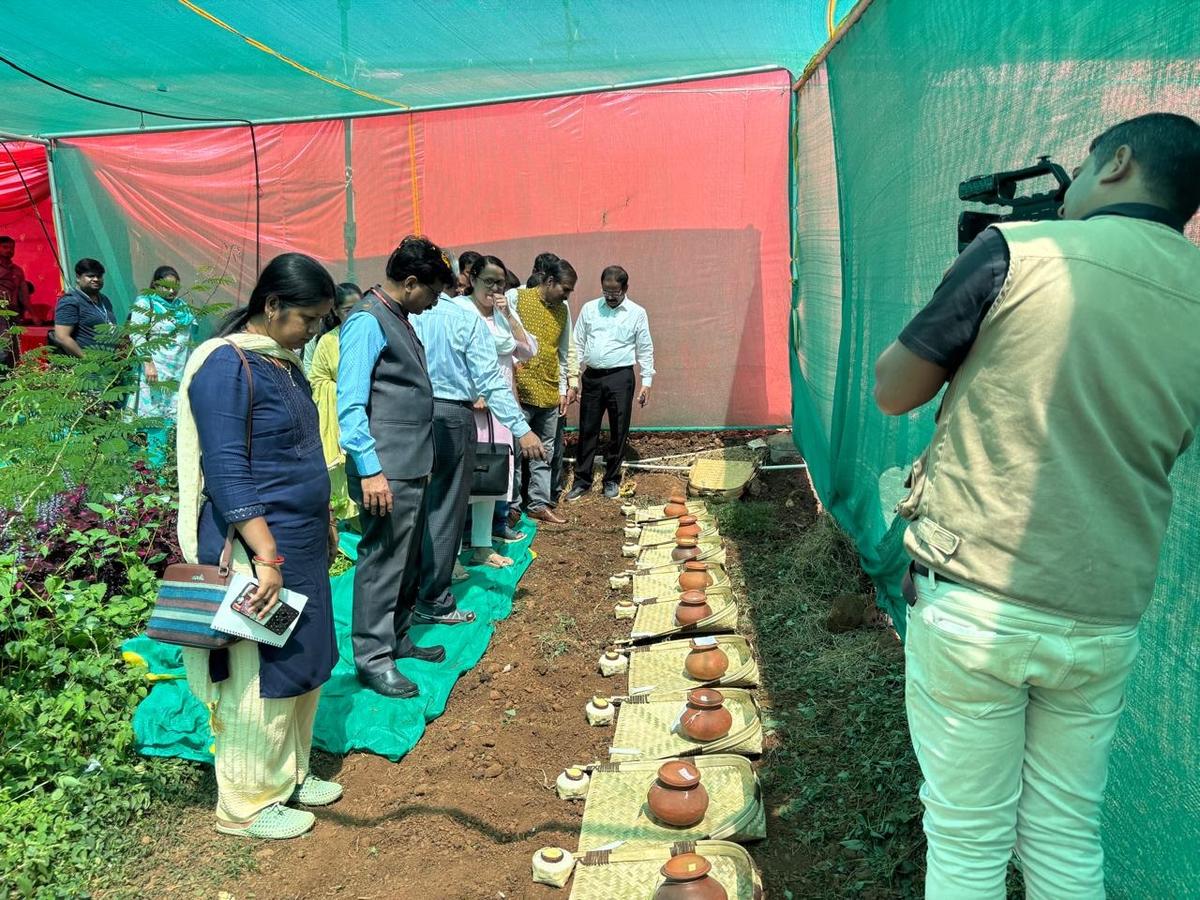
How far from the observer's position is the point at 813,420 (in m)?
5.83

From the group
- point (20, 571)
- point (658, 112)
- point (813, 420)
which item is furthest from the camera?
point (658, 112)

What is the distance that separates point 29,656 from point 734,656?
266 cm

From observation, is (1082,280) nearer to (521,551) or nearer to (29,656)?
(29,656)

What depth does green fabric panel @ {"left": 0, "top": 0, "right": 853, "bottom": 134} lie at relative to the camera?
4.55 metres

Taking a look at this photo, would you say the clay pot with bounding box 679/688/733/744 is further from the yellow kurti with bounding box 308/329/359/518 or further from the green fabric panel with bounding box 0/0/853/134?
the green fabric panel with bounding box 0/0/853/134

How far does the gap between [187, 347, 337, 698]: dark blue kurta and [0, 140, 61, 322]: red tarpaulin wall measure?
23.0 ft

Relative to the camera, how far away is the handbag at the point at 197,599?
7.50 ft

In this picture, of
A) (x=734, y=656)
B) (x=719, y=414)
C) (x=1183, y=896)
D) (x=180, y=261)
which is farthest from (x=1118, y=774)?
(x=180, y=261)

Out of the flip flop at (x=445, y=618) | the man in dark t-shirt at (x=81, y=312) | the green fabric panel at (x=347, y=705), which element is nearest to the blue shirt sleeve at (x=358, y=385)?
the green fabric panel at (x=347, y=705)

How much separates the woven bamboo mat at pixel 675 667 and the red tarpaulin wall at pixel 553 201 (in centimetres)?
424

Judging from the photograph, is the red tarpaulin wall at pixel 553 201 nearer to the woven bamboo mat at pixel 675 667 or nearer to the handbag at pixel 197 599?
the woven bamboo mat at pixel 675 667

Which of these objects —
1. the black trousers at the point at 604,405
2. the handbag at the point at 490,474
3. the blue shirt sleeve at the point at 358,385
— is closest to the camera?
the blue shirt sleeve at the point at 358,385

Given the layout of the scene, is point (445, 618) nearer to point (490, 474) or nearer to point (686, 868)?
point (490, 474)

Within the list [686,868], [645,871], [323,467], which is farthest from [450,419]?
[686,868]
